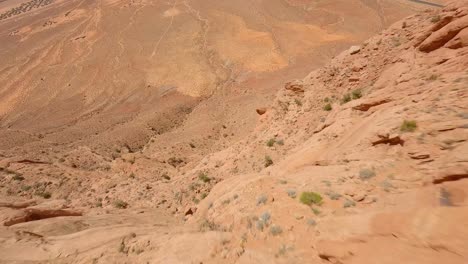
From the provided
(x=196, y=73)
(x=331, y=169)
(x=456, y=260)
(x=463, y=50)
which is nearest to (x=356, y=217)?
(x=456, y=260)

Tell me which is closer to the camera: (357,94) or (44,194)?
(357,94)

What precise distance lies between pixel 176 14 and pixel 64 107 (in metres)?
19.9

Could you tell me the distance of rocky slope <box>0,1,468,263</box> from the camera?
5.00 meters

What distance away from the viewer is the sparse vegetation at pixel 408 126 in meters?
7.13

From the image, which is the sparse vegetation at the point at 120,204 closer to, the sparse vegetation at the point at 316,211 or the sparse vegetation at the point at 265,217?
the sparse vegetation at the point at 265,217

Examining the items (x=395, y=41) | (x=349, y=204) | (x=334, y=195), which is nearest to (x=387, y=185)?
(x=349, y=204)

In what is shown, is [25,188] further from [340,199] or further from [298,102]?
[340,199]

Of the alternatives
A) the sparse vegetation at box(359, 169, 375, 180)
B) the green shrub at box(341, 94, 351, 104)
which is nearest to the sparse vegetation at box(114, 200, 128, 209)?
the green shrub at box(341, 94, 351, 104)

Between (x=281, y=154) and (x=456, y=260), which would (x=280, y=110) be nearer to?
(x=281, y=154)

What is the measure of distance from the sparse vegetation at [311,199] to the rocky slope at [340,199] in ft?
0.06

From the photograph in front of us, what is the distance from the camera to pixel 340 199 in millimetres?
6309

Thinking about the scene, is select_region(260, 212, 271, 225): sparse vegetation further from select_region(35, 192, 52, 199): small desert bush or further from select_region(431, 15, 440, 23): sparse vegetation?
select_region(35, 192, 52, 199): small desert bush

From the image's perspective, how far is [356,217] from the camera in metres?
5.46

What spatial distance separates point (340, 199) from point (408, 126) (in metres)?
2.28
